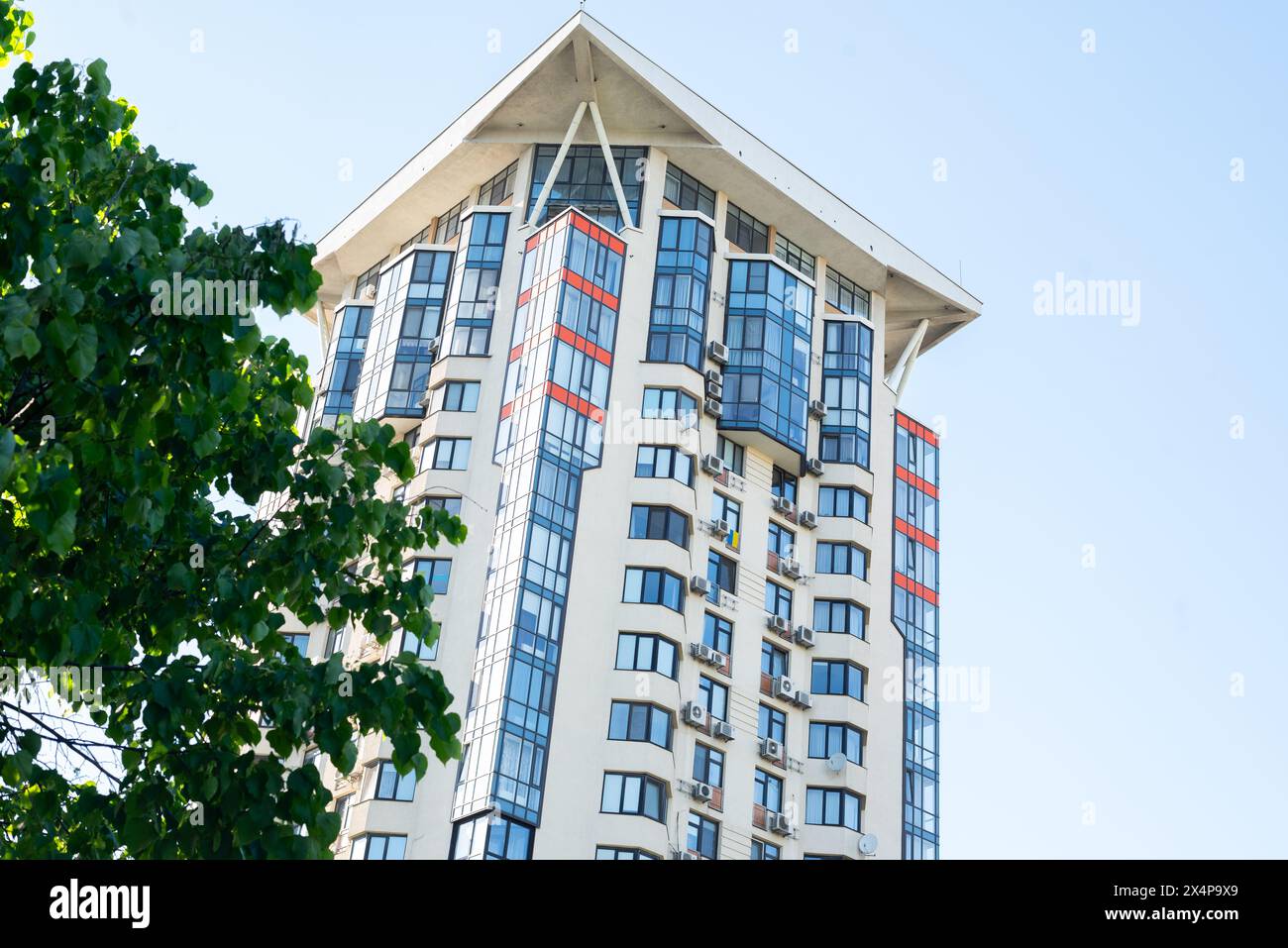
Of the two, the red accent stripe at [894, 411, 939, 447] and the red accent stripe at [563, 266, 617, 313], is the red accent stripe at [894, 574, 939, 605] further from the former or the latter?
the red accent stripe at [563, 266, 617, 313]

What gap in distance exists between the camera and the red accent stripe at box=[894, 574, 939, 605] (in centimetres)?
5828

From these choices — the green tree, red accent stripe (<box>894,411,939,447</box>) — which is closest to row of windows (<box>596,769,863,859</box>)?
red accent stripe (<box>894,411,939,447</box>)

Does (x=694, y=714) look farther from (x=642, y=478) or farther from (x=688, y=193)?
(x=688, y=193)

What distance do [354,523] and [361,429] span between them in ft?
2.62

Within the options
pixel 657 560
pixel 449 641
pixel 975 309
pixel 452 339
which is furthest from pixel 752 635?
pixel 975 309

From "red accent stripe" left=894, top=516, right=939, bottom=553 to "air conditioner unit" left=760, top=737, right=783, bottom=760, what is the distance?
11.9m

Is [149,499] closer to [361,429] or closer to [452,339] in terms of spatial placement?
[361,429]

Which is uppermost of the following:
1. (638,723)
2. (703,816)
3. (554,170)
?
(554,170)

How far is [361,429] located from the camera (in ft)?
42.6

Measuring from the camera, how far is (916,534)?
6019 cm

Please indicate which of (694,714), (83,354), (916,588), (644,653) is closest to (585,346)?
(644,653)

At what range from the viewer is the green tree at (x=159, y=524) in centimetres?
1023

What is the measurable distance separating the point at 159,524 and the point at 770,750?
1633 inches
